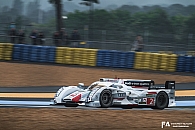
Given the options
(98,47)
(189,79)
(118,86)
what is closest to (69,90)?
(118,86)

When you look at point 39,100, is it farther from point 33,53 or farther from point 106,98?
point 33,53

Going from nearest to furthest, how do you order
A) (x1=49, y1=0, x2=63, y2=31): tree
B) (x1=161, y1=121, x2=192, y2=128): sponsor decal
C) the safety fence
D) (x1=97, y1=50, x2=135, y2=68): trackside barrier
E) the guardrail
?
(x1=161, y1=121, x2=192, y2=128): sponsor decal
the safety fence
(x1=97, y1=50, x2=135, y2=68): trackside barrier
the guardrail
(x1=49, y1=0, x2=63, y2=31): tree

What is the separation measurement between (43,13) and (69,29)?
4173mm

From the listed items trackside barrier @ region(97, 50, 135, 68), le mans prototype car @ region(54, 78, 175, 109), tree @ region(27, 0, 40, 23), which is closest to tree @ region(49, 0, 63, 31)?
tree @ region(27, 0, 40, 23)

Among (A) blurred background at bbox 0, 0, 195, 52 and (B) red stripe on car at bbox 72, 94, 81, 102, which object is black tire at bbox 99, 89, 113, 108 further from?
(A) blurred background at bbox 0, 0, 195, 52

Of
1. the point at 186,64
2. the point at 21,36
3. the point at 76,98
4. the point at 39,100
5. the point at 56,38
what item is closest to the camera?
the point at 76,98

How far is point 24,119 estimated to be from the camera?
8.95 metres

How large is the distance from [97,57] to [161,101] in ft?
33.3

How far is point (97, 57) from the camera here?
2222 cm

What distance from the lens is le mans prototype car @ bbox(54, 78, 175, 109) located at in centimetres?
1145

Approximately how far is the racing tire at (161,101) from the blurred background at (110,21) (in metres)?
11.7

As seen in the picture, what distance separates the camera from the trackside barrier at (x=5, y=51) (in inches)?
870

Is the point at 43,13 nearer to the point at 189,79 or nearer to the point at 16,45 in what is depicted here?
the point at 16,45

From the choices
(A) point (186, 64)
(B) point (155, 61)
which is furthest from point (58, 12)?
(A) point (186, 64)
